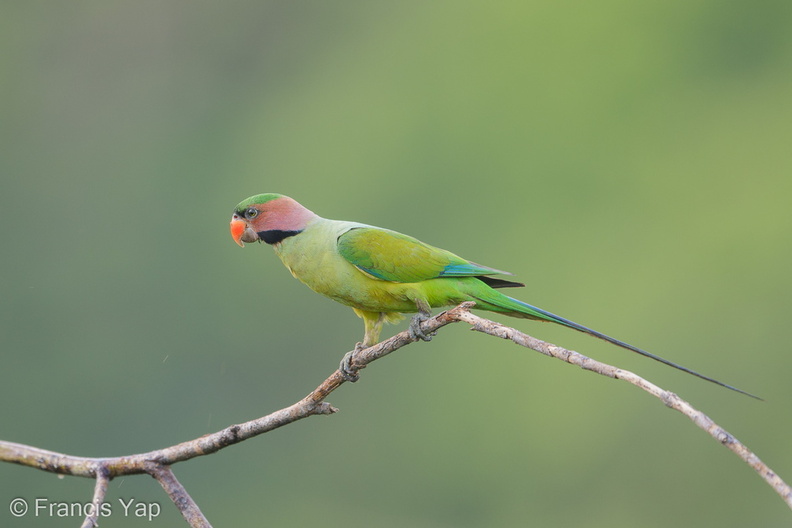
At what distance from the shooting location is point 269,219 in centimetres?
510

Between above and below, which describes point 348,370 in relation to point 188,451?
above

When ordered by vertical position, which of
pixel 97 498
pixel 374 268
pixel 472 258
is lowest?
pixel 97 498

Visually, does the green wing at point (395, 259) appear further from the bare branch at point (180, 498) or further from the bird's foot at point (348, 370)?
the bare branch at point (180, 498)

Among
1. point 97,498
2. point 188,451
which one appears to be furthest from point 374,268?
point 97,498

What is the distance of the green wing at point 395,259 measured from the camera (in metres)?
4.83

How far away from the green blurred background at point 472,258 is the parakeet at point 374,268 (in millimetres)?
8853

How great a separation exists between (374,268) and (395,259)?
121 millimetres

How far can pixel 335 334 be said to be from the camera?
1577 centimetres

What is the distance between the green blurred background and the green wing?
884cm

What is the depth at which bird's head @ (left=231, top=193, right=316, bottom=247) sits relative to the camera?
5066mm

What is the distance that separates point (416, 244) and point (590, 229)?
1279 cm

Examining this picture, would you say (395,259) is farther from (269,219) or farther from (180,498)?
(180,498)

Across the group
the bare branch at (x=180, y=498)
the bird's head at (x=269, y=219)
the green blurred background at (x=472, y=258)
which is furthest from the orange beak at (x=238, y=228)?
the green blurred background at (x=472, y=258)

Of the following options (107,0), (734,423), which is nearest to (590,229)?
(734,423)
